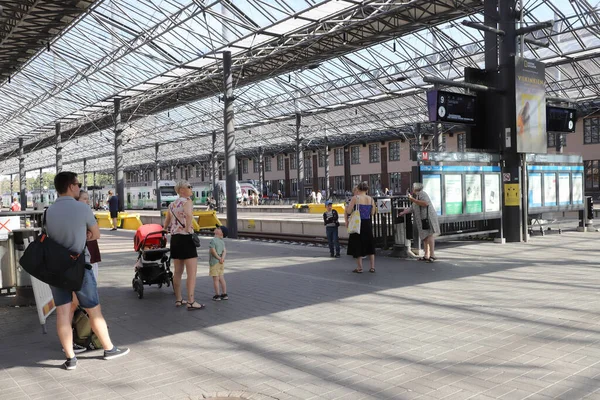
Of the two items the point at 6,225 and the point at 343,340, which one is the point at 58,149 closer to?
the point at 6,225

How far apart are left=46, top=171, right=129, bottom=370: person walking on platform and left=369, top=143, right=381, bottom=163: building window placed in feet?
184

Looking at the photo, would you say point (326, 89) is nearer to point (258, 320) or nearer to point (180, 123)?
point (180, 123)

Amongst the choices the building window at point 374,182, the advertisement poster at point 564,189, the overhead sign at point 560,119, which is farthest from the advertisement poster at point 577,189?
the building window at point 374,182

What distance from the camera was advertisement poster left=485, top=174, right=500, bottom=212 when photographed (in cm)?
1334

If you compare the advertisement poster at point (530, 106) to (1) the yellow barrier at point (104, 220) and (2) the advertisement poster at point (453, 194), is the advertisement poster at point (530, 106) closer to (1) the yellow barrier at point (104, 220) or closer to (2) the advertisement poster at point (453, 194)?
(2) the advertisement poster at point (453, 194)

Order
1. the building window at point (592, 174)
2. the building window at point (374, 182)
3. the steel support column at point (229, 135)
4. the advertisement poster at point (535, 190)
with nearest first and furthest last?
the advertisement poster at point (535, 190)
the steel support column at point (229, 135)
the building window at point (592, 174)
the building window at point (374, 182)

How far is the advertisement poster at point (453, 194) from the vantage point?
12.3 meters

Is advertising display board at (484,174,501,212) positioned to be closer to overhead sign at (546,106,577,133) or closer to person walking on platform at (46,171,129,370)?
overhead sign at (546,106,577,133)

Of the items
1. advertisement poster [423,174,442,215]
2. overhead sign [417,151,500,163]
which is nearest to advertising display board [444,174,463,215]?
advertisement poster [423,174,442,215]

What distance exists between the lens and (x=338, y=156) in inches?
2589

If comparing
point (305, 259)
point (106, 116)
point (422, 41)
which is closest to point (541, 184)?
point (305, 259)

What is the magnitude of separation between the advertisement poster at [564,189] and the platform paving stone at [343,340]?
21.8ft

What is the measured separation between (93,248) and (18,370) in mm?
1371

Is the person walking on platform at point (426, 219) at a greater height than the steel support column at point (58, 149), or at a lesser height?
lesser
